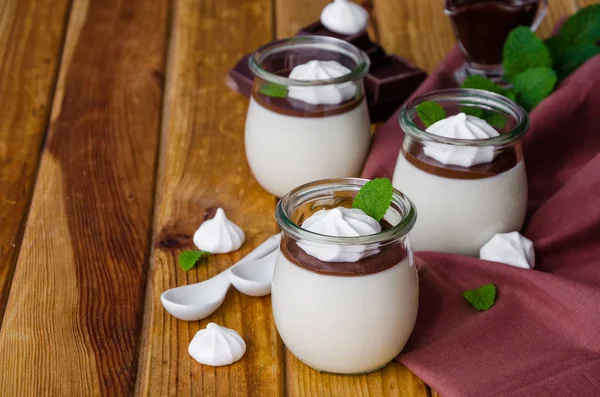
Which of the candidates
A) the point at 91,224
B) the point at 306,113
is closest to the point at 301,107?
the point at 306,113

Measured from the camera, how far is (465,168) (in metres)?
1.29

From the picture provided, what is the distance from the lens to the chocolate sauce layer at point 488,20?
1.73 meters

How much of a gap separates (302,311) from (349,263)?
9 centimetres

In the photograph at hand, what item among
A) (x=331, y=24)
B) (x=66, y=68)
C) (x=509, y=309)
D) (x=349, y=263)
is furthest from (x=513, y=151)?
(x=66, y=68)

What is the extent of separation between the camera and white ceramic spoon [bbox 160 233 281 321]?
1.21m

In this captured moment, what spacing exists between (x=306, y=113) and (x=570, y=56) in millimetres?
570

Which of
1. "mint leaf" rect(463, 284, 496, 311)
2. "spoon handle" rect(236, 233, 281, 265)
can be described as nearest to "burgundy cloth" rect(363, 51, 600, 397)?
"mint leaf" rect(463, 284, 496, 311)

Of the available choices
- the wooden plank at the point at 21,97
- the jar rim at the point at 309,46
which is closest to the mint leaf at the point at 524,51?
the jar rim at the point at 309,46

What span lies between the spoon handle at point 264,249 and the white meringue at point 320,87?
23 cm

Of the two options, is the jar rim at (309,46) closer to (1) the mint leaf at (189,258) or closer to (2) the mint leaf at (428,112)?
(2) the mint leaf at (428,112)

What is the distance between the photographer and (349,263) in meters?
1.06

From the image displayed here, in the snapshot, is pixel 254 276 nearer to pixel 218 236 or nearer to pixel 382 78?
pixel 218 236

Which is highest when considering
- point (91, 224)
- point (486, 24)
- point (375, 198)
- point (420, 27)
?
point (375, 198)

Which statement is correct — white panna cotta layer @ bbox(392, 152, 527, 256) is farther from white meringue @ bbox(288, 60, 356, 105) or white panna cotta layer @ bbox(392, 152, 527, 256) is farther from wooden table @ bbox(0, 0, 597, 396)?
wooden table @ bbox(0, 0, 597, 396)
